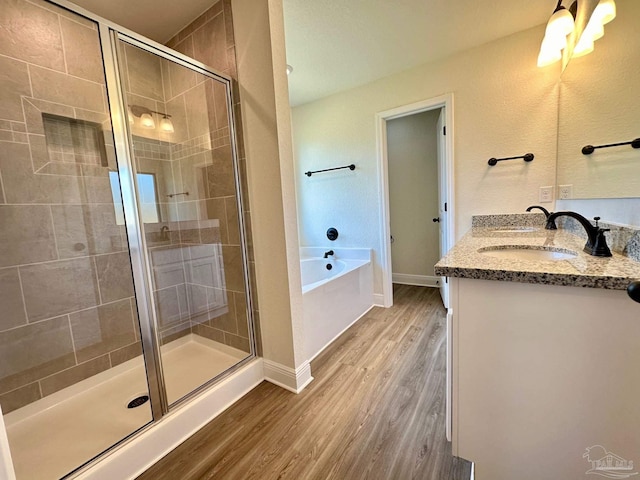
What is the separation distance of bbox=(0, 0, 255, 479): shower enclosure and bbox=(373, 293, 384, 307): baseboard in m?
1.56

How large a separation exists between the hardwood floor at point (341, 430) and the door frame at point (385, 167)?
3.28 feet

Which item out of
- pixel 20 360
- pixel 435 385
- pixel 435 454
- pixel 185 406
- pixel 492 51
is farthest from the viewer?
pixel 492 51

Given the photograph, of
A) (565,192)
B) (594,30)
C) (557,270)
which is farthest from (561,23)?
(557,270)

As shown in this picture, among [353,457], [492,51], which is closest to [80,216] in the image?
[353,457]

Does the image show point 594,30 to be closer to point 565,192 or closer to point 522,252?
Answer: point 565,192

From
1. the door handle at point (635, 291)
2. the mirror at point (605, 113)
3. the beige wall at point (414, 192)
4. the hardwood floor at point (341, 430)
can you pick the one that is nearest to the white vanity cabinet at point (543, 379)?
the door handle at point (635, 291)

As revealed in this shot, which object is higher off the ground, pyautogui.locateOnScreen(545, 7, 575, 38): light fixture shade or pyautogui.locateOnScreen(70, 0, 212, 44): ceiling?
pyautogui.locateOnScreen(70, 0, 212, 44): ceiling

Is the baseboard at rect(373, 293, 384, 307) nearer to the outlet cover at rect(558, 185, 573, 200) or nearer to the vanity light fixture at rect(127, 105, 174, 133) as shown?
the outlet cover at rect(558, 185, 573, 200)

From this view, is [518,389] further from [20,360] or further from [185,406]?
[20,360]

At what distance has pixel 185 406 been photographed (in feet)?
4.39

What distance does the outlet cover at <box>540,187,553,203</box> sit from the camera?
2004mm

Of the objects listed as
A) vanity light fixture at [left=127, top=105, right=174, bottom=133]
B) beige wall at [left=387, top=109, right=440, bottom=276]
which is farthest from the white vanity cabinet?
beige wall at [left=387, top=109, right=440, bottom=276]

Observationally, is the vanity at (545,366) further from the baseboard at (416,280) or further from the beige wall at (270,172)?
the baseboard at (416,280)

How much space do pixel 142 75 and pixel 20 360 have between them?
1.83m
